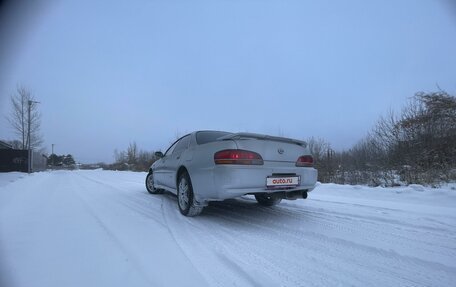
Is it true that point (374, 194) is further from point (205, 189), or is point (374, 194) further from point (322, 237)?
point (205, 189)

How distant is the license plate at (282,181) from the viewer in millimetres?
4266

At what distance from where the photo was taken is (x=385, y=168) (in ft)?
30.7

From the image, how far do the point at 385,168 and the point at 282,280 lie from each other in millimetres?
8229

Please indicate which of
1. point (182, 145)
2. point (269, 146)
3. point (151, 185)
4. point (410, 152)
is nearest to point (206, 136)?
point (182, 145)

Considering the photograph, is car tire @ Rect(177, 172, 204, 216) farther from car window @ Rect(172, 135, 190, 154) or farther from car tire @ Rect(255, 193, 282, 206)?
car tire @ Rect(255, 193, 282, 206)

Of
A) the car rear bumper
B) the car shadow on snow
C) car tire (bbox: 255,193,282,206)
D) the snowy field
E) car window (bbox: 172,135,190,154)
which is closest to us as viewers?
the snowy field

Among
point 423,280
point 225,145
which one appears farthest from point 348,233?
point 225,145

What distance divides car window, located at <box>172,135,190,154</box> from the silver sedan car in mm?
268

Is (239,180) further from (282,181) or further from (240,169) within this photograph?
(282,181)

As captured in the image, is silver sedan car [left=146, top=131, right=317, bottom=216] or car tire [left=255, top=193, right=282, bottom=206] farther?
car tire [left=255, top=193, right=282, bottom=206]

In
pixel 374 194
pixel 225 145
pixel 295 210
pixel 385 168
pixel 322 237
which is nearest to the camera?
pixel 322 237

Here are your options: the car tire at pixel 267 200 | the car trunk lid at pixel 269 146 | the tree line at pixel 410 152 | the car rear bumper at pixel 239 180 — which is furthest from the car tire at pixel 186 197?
the tree line at pixel 410 152

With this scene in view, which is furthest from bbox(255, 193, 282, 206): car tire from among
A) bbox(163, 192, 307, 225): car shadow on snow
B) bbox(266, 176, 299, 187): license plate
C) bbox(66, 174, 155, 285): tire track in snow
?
bbox(66, 174, 155, 285): tire track in snow

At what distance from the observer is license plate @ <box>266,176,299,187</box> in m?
4.27
